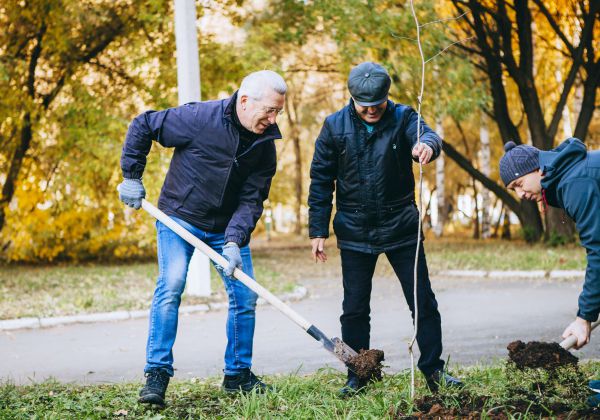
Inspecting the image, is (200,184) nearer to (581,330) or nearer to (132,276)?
(581,330)

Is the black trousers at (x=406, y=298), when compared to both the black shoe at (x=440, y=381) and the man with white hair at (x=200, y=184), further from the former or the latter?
the man with white hair at (x=200, y=184)

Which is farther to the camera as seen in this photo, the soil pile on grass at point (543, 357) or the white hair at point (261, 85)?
the white hair at point (261, 85)

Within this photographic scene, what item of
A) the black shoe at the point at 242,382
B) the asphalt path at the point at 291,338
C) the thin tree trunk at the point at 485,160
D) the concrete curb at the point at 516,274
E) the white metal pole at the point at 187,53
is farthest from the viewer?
the thin tree trunk at the point at 485,160

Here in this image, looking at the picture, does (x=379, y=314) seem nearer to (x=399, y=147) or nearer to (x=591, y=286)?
(x=399, y=147)

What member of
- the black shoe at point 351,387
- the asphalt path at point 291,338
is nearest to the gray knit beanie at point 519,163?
the black shoe at point 351,387

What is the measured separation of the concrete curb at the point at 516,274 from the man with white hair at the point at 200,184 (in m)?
8.14

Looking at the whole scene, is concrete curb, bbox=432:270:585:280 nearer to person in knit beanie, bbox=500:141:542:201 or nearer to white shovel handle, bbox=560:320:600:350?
white shovel handle, bbox=560:320:600:350

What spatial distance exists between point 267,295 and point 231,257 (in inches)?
13.5

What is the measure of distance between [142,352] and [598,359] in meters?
3.92

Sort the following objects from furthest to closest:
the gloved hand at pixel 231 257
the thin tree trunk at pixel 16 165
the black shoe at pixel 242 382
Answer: the thin tree trunk at pixel 16 165, the black shoe at pixel 242 382, the gloved hand at pixel 231 257

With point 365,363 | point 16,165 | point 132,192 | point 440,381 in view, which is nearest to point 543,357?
point 440,381

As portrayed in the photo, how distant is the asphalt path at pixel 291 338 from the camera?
6.32m

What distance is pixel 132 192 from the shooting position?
4.86 metres

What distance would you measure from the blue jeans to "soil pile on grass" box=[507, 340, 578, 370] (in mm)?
1742
